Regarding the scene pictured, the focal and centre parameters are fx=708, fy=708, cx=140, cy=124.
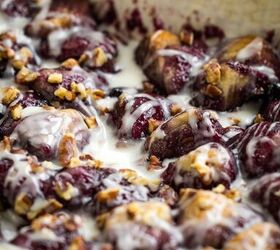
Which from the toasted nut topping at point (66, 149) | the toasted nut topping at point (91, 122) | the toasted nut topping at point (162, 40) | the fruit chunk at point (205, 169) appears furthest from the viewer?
the toasted nut topping at point (162, 40)

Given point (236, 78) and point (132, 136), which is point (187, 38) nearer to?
point (236, 78)

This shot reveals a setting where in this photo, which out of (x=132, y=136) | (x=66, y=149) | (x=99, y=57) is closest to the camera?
(x=66, y=149)

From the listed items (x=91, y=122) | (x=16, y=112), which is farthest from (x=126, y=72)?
(x=16, y=112)

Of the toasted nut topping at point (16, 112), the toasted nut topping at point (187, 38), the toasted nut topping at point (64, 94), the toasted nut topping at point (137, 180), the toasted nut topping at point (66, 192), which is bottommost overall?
the toasted nut topping at point (137, 180)

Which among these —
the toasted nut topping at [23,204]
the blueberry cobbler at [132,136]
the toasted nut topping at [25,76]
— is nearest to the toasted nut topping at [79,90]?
the blueberry cobbler at [132,136]

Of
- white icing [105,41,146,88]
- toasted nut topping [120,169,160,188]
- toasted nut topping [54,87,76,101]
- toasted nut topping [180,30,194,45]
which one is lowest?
toasted nut topping [120,169,160,188]

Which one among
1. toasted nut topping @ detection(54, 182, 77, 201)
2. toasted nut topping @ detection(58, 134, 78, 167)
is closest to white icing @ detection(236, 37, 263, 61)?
toasted nut topping @ detection(58, 134, 78, 167)

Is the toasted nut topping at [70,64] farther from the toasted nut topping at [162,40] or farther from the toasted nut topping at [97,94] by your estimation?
the toasted nut topping at [162,40]

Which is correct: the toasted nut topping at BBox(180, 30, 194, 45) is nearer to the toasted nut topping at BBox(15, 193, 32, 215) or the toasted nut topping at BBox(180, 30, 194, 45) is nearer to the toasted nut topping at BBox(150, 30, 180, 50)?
the toasted nut topping at BBox(150, 30, 180, 50)
